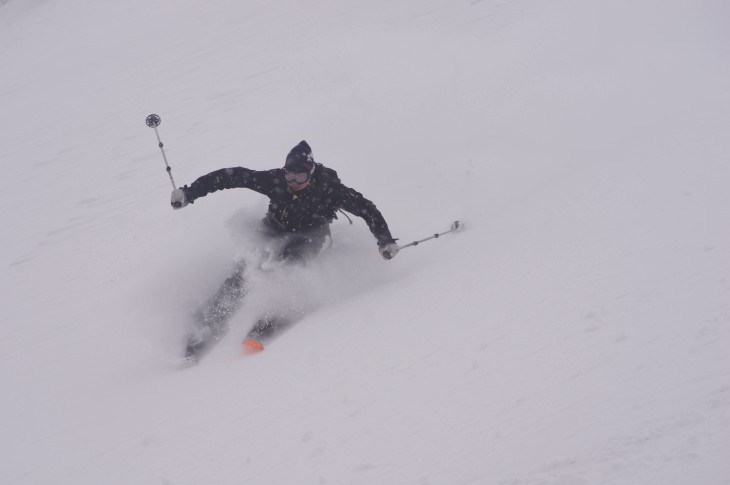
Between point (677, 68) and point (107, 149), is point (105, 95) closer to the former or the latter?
point (107, 149)

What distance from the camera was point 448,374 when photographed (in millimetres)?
3895

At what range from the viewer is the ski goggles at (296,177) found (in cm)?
540

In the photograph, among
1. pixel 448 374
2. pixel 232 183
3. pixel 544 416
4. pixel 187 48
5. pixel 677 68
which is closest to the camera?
pixel 544 416

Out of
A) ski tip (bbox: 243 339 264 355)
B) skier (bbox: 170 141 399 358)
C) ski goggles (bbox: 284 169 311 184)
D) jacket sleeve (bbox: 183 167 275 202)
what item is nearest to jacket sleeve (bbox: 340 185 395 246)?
skier (bbox: 170 141 399 358)

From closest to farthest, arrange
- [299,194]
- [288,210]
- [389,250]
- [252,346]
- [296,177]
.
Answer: [252,346] → [296,177] → [389,250] → [299,194] → [288,210]

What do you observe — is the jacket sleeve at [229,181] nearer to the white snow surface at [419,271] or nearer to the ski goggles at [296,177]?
the ski goggles at [296,177]

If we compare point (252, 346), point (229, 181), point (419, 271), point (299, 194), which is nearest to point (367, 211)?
point (299, 194)

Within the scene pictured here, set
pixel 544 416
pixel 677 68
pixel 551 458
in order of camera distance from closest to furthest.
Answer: pixel 551 458, pixel 544 416, pixel 677 68

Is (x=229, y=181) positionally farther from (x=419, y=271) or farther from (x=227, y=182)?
(x=419, y=271)

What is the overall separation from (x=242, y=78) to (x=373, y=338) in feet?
34.8

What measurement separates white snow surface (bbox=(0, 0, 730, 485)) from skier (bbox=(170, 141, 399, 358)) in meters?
0.22

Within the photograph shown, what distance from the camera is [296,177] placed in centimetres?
542

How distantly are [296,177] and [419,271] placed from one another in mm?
1591

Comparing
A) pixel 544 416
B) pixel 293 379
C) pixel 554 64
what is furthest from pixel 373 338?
pixel 554 64
